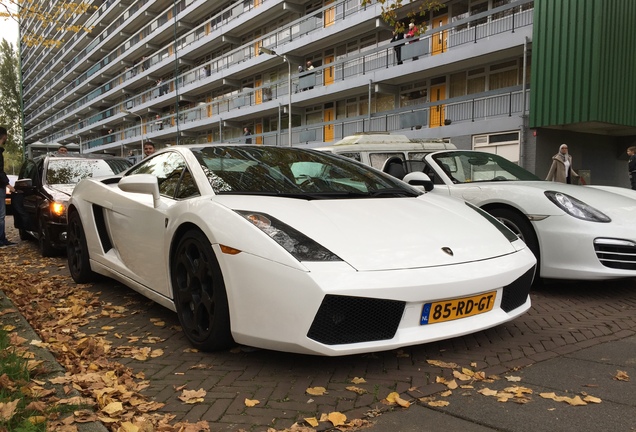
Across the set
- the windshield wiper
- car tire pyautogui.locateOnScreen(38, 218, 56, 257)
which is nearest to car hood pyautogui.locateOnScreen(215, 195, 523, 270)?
the windshield wiper

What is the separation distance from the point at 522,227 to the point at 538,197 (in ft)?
0.96

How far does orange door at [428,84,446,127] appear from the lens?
68.4 ft

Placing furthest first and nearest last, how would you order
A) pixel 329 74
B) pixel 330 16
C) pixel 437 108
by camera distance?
1. pixel 329 74
2. pixel 330 16
3. pixel 437 108

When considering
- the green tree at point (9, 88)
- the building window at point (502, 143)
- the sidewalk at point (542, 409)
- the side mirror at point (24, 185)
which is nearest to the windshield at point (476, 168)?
the sidewalk at point (542, 409)

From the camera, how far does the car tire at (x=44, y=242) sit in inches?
261

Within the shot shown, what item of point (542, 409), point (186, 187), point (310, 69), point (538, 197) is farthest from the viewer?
point (310, 69)

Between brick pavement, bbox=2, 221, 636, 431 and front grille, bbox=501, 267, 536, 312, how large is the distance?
0.28m

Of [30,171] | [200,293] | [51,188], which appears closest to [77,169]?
[51,188]

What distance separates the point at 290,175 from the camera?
11.5 ft

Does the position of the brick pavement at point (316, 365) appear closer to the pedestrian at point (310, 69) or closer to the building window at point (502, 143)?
the building window at point (502, 143)

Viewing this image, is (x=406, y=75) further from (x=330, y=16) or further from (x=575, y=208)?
(x=575, y=208)

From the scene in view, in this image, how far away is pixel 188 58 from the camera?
40.8 metres

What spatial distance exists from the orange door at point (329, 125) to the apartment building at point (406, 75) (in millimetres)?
59

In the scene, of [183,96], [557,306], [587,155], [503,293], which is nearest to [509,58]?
[587,155]
